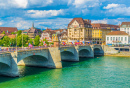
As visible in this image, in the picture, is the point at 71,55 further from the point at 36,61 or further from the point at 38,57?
the point at 38,57

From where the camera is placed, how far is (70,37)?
148 metres

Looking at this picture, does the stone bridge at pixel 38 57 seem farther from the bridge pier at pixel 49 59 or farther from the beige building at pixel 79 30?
the beige building at pixel 79 30

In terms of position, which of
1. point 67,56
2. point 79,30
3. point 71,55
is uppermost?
point 79,30

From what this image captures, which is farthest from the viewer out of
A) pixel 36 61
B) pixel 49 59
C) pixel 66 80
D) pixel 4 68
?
pixel 36 61

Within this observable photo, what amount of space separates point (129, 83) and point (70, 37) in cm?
10408

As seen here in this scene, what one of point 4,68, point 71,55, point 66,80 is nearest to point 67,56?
point 71,55

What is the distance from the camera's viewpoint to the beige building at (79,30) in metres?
141

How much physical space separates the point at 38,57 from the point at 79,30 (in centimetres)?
8319

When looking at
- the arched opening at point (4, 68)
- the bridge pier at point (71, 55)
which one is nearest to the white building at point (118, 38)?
the bridge pier at point (71, 55)

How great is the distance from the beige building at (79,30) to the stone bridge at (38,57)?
44594mm

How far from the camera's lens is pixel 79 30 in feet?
466

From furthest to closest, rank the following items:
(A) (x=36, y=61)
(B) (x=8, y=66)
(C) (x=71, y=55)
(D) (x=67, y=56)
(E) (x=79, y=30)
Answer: (E) (x=79, y=30)
(D) (x=67, y=56)
(C) (x=71, y=55)
(A) (x=36, y=61)
(B) (x=8, y=66)

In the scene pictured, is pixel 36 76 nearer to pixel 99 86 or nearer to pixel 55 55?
pixel 55 55

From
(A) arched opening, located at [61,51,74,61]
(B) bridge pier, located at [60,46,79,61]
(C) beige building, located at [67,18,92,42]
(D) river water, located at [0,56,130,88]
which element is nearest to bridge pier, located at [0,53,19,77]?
(D) river water, located at [0,56,130,88]
